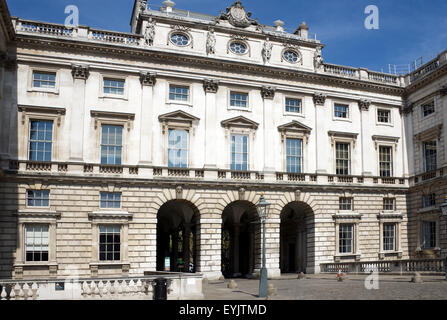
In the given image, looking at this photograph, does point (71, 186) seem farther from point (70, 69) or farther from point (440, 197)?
point (440, 197)

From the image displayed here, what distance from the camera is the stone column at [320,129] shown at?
4088cm

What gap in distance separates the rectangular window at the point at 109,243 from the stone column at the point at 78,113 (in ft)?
16.7

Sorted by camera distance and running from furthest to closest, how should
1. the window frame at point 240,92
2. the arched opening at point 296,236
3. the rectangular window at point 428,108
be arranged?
the rectangular window at point 428,108
the arched opening at point 296,236
the window frame at point 240,92

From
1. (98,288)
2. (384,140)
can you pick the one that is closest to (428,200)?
(384,140)

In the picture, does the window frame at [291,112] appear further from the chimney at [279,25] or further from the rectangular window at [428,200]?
the rectangular window at [428,200]

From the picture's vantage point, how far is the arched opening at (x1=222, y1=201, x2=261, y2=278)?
4012 centimetres

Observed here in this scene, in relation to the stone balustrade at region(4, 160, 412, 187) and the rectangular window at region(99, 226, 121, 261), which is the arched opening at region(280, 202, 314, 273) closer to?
the stone balustrade at region(4, 160, 412, 187)

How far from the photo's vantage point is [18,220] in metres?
33.0

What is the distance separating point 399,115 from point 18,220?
31.1m

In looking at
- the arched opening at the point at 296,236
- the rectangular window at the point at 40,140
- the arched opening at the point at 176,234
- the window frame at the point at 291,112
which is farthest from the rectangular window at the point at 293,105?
the rectangular window at the point at 40,140

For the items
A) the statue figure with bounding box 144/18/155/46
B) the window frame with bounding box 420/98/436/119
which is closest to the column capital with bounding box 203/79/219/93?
the statue figure with bounding box 144/18/155/46

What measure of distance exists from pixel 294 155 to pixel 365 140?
259 inches

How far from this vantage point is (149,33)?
1484 inches

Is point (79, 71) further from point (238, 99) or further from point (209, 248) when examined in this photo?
point (209, 248)
